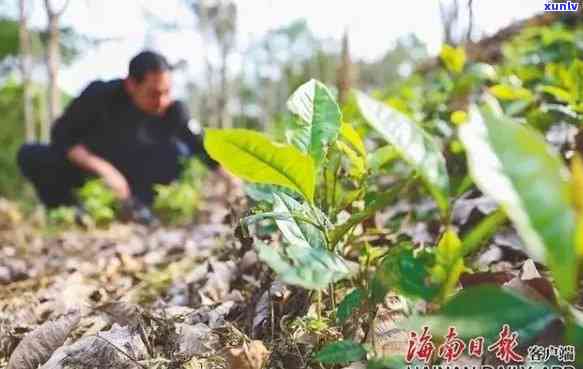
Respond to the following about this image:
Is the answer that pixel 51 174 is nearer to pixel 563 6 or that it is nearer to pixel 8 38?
pixel 563 6

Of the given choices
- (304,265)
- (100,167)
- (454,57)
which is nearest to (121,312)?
(304,265)

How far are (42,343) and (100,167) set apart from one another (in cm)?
270

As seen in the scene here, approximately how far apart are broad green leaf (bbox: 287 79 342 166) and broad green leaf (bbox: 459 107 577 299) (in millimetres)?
335

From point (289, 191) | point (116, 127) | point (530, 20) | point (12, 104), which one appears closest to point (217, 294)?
point (289, 191)

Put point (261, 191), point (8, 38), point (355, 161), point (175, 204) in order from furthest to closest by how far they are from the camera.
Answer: point (8, 38) < point (175, 204) < point (261, 191) < point (355, 161)

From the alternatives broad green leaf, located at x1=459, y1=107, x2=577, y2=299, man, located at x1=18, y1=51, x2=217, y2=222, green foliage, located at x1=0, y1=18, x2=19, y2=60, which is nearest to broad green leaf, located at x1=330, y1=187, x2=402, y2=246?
broad green leaf, located at x1=459, y1=107, x2=577, y2=299

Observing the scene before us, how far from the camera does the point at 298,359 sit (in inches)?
29.3

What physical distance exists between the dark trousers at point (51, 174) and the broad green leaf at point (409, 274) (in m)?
3.41

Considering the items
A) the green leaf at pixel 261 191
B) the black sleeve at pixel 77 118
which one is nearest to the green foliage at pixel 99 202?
the black sleeve at pixel 77 118

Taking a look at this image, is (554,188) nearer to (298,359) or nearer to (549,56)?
(298,359)

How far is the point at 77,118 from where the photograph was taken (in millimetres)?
3494

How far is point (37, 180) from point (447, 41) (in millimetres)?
2558

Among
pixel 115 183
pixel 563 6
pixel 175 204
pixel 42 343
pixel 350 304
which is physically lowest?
pixel 175 204

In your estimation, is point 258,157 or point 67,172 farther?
point 67,172
